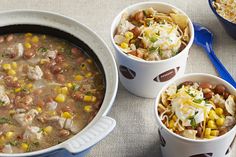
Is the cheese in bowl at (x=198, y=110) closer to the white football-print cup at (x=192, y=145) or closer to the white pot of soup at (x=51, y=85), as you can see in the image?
the white football-print cup at (x=192, y=145)

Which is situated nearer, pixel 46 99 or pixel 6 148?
pixel 6 148

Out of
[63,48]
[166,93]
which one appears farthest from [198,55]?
[63,48]

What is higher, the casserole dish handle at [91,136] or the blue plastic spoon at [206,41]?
the casserole dish handle at [91,136]

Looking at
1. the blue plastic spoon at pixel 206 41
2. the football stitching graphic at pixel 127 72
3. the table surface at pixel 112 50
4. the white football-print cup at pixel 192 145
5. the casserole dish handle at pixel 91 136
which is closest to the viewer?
the casserole dish handle at pixel 91 136

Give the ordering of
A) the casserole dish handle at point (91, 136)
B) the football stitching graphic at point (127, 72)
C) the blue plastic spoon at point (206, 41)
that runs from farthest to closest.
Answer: the blue plastic spoon at point (206, 41)
the football stitching graphic at point (127, 72)
the casserole dish handle at point (91, 136)

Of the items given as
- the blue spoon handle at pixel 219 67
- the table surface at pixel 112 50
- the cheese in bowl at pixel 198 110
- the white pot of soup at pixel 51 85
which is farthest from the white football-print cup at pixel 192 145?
the blue spoon handle at pixel 219 67


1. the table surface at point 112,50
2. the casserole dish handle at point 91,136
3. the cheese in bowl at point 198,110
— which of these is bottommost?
the table surface at point 112,50

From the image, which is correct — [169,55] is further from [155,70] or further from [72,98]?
[72,98]
